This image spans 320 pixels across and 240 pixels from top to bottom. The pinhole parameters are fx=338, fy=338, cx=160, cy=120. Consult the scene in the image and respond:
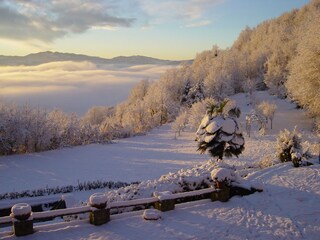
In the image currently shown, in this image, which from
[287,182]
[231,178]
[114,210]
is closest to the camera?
[114,210]

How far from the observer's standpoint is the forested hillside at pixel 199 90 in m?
28.1

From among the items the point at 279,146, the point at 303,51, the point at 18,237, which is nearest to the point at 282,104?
the point at 303,51

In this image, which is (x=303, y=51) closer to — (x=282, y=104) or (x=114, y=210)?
(x=114, y=210)

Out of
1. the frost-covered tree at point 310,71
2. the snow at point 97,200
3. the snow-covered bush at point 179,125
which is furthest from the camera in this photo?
the snow-covered bush at point 179,125

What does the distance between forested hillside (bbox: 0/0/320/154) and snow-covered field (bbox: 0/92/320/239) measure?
4441 mm

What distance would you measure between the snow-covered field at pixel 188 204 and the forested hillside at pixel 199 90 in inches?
175

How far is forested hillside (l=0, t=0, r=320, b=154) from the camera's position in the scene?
28.1 meters

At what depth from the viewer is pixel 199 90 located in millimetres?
65500

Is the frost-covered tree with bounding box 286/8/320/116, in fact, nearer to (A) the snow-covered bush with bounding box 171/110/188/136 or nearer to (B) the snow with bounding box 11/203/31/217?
(A) the snow-covered bush with bounding box 171/110/188/136

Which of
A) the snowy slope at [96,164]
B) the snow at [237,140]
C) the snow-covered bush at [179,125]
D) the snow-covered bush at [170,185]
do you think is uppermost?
the snow at [237,140]

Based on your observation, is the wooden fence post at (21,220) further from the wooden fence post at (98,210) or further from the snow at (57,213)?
the wooden fence post at (98,210)

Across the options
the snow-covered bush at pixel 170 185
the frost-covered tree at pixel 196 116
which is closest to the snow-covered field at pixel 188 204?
the snow-covered bush at pixel 170 185

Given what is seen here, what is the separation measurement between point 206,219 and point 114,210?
11.0 ft

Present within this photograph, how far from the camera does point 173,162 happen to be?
90.4 ft
